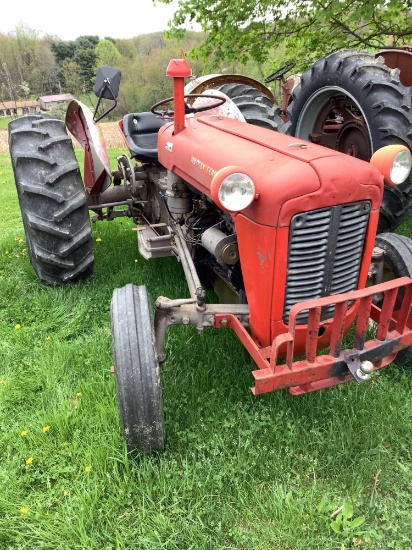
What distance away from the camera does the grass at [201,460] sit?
6.37ft

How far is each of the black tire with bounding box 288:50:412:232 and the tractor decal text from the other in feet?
5.52

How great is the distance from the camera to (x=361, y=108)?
3.53 metres

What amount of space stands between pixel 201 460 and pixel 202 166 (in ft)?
4.92

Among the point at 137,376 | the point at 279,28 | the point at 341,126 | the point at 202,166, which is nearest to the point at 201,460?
the point at 137,376

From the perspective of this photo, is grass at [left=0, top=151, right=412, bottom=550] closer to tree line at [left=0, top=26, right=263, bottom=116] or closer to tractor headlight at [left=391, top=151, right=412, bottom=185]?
Answer: tractor headlight at [left=391, top=151, right=412, bottom=185]

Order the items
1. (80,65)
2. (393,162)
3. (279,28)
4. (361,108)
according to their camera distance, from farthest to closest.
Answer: (80,65) < (279,28) < (361,108) < (393,162)

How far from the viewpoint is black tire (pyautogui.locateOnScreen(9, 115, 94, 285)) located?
10.6ft

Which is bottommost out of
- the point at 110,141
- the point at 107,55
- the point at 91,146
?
the point at 110,141

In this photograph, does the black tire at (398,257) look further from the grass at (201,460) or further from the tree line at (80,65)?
the tree line at (80,65)

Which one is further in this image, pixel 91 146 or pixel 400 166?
pixel 91 146

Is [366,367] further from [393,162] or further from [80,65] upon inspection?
[80,65]

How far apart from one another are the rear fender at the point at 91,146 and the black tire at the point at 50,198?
1.25ft

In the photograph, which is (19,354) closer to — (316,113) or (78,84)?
(316,113)

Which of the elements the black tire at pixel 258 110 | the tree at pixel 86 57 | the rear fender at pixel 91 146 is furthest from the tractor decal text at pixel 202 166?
the tree at pixel 86 57
